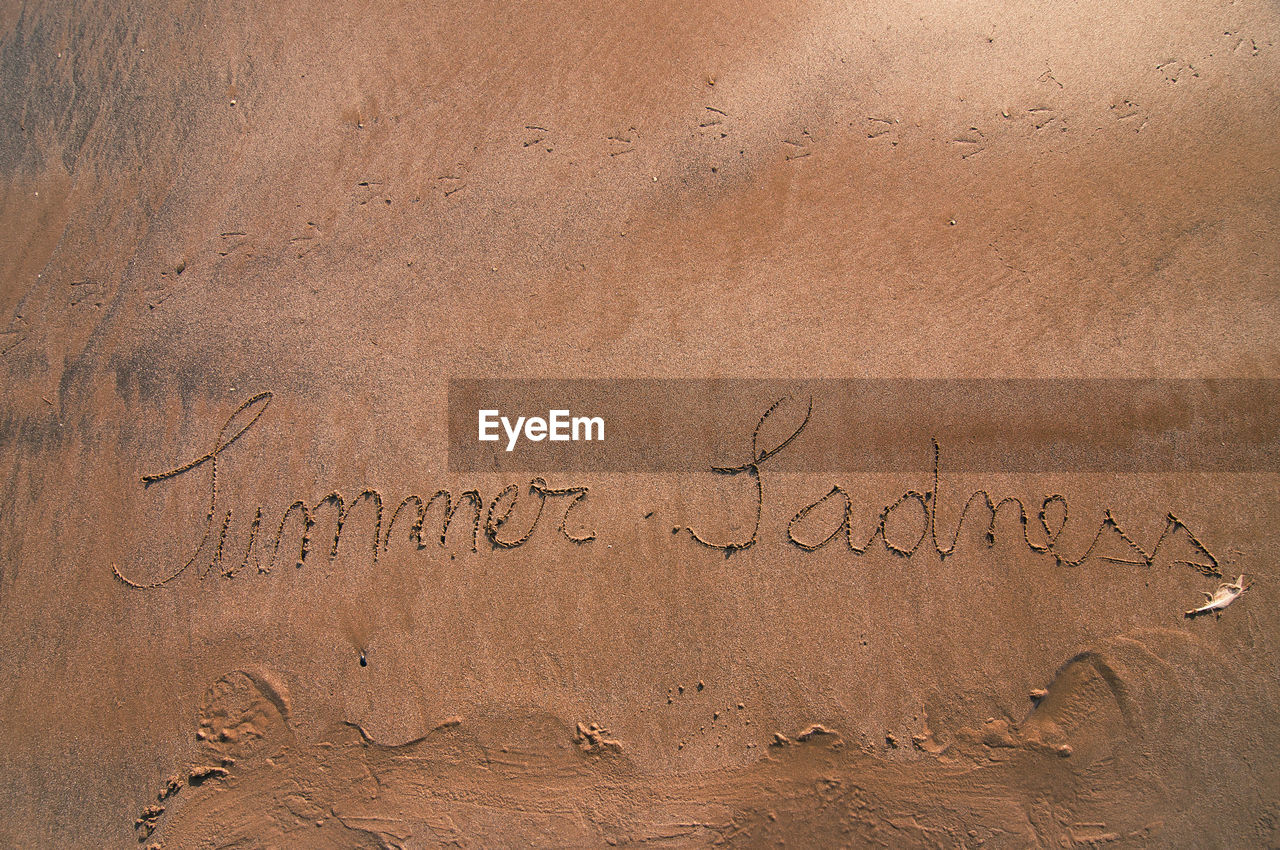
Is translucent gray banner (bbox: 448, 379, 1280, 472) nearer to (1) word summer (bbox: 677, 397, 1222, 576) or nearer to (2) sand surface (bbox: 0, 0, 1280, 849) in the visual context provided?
(2) sand surface (bbox: 0, 0, 1280, 849)

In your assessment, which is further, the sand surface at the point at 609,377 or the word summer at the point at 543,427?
the word summer at the point at 543,427

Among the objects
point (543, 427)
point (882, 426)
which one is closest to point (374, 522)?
point (543, 427)

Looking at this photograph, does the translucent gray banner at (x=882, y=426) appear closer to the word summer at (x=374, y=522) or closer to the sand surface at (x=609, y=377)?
the sand surface at (x=609, y=377)

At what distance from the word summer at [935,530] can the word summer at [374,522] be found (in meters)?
1.04

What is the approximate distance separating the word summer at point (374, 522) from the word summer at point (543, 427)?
1.03 feet

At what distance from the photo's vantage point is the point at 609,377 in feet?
13.5

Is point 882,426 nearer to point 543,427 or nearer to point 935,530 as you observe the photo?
point 935,530

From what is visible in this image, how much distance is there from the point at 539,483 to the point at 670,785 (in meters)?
2.12

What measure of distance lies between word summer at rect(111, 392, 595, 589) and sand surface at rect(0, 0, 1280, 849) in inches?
1.2

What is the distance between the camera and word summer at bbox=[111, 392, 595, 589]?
401 cm

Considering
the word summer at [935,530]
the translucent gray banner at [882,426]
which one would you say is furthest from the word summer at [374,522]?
the word summer at [935,530]

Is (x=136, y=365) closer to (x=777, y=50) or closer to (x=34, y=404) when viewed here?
(x=34, y=404)

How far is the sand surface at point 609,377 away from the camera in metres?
3.85

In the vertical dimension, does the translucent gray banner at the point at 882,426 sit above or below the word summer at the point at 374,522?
above
